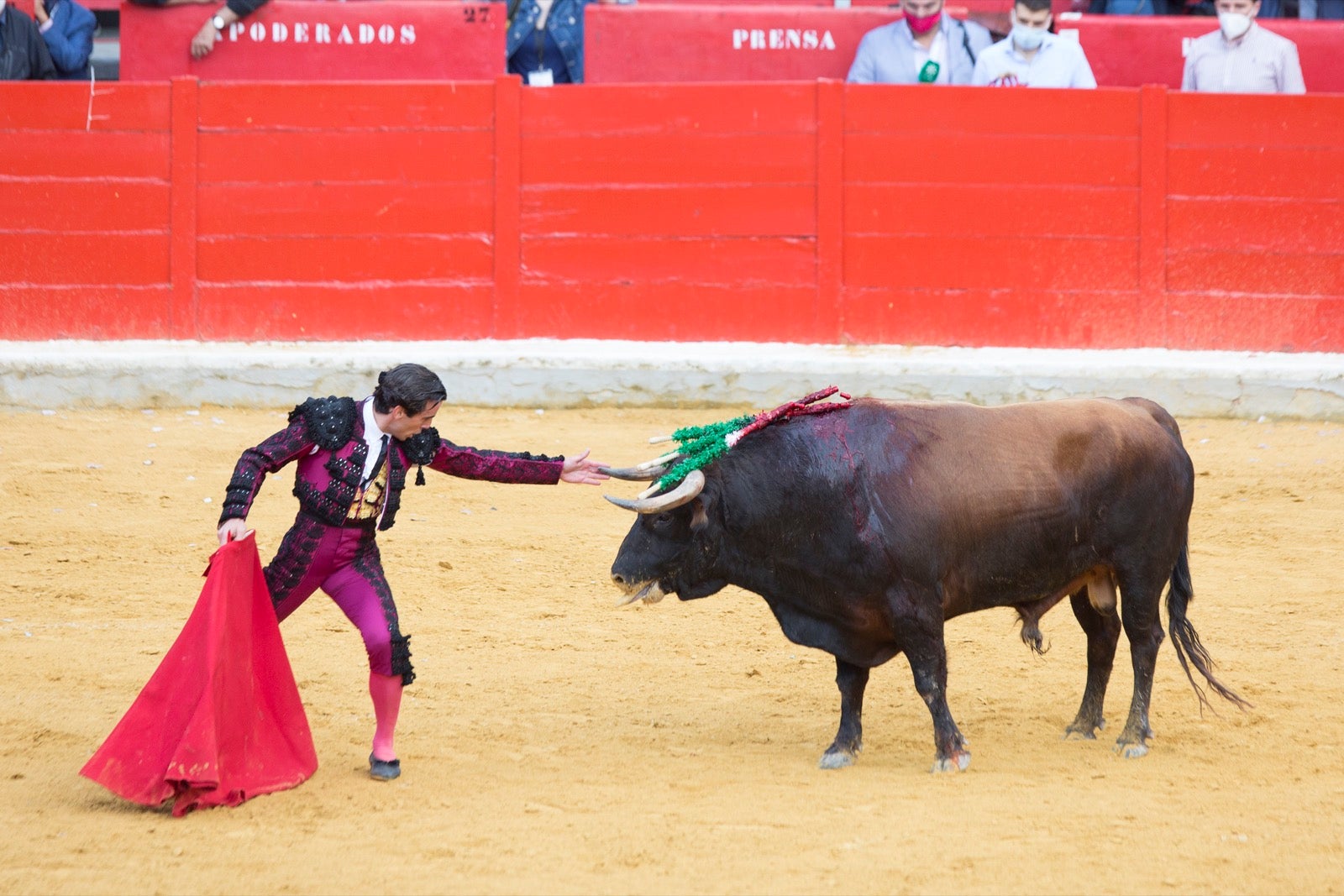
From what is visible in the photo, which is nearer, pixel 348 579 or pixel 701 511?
pixel 348 579

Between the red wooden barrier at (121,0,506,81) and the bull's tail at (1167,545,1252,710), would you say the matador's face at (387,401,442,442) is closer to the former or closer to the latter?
the bull's tail at (1167,545,1252,710)

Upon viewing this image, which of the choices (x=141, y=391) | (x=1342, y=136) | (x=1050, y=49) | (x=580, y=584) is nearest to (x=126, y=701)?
(x=580, y=584)

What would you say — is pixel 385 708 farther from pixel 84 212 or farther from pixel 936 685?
pixel 84 212

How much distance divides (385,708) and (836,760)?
47.7 inches

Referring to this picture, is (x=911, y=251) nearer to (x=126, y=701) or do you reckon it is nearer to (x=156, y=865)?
(x=126, y=701)

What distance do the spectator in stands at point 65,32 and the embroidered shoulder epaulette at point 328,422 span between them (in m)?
5.99

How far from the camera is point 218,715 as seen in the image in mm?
4023

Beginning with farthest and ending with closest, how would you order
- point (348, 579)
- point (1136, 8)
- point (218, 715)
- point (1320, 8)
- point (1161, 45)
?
point (1320, 8), point (1136, 8), point (1161, 45), point (348, 579), point (218, 715)

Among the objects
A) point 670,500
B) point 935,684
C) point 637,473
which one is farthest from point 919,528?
point 637,473

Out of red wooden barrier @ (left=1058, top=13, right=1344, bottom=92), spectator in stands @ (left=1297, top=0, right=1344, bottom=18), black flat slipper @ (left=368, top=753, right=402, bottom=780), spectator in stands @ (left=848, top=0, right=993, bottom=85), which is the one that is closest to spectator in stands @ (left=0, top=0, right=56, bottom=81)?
spectator in stands @ (left=848, top=0, right=993, bottom=85)

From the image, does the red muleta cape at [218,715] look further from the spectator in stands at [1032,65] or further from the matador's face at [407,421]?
the spectator in stands at [1032,65]

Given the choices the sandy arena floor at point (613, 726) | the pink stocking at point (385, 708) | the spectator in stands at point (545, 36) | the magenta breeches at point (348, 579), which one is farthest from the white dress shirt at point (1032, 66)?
the pink stocking at point (385, 708)

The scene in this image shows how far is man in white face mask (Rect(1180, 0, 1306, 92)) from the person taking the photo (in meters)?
9.21

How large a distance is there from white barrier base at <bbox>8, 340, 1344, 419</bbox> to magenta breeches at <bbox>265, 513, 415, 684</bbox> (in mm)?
4484
